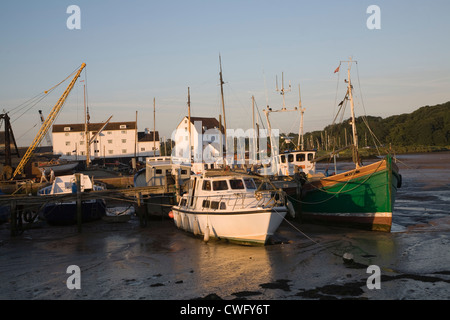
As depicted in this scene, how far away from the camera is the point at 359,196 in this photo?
86.5 ft

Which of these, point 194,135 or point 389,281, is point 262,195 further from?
point 194,135

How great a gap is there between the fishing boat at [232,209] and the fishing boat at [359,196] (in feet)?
16.8

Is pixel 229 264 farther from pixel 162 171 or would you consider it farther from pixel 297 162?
pixel 162 171

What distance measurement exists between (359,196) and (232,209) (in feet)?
28.1

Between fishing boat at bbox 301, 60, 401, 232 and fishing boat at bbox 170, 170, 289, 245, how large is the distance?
5110 mm

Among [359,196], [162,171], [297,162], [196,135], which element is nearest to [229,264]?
[359,196]

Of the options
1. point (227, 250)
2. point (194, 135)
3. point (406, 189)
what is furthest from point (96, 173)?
point (227, 250)

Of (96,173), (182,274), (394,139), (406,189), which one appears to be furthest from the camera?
(394,139)

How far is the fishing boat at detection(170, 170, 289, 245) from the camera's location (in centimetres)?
2136

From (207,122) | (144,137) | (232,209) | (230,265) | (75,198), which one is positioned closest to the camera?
(230,265)

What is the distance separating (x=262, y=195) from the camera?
2230 centimetres

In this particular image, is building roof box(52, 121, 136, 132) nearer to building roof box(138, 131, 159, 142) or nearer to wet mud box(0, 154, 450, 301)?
building roof box(138, 131, 159, 142)
